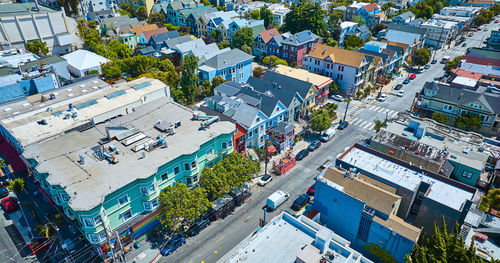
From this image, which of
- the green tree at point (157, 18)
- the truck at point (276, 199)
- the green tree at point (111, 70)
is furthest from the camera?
the green tree at point (157, 18)

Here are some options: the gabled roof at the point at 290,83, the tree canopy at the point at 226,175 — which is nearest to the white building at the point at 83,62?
the gabled roof at the point at 290,83

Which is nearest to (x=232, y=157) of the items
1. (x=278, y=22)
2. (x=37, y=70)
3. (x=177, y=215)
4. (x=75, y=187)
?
(x=177, y=215)

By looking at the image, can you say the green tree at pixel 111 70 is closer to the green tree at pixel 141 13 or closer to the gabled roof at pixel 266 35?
the gabled roof at pixel 266 35

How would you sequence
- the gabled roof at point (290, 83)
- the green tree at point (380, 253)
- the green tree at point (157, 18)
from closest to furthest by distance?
the green tree at point (380, 253)
the gabled roof at point (290, 83)
the green tree at point (157, 18)

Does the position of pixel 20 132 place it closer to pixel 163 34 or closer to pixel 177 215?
Answer: pixel 177 215

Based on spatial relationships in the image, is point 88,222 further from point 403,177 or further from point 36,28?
point 36,28

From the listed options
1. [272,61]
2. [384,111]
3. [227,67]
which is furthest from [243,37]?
[384,111]

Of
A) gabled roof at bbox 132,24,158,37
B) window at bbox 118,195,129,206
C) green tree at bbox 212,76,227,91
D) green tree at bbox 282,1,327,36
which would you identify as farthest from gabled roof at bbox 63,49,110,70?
green tree at bbox 282,1,327,36
